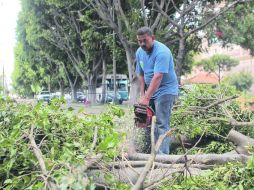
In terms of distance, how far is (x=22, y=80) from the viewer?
60312 millimetres

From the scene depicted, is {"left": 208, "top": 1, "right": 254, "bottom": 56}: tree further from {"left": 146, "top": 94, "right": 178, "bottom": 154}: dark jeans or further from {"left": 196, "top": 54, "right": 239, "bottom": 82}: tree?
{"left": 196, "top": 54, "right": 239, "bottom": 82}: tree

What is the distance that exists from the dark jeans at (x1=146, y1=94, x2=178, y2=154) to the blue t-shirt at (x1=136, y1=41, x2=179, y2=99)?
0.07 meters

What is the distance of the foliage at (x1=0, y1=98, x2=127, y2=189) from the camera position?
2.46m

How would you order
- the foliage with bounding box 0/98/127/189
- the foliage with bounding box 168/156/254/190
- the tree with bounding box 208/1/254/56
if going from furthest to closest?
the tree with bounding box 208/1/254/56
the foliage with bounding box 168/156/254/190
the foliage with bounding box 0/98/127/189

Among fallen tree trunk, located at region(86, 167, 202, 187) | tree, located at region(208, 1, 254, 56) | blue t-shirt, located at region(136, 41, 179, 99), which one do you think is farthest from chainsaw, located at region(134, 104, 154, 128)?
tree, located at region(208, 1, 254, 56)

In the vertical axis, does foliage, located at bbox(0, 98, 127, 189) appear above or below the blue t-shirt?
below

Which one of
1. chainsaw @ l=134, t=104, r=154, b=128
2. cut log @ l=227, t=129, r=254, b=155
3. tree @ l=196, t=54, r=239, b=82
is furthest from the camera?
tree @ l=196, t=54, r=239, b=82

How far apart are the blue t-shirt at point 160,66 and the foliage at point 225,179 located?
7.32ft

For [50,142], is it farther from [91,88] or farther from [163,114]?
[91,88]

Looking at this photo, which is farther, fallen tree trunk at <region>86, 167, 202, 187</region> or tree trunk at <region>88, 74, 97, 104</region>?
tree trunk at <region>88, 74, 97, 104</region>

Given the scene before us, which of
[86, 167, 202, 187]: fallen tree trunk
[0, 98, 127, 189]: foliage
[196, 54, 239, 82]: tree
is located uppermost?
[196, 54, 239, 82]: tree

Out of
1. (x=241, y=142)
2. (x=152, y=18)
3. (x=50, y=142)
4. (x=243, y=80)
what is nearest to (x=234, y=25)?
(x=152, y=18)

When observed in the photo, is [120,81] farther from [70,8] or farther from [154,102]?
[154,102]

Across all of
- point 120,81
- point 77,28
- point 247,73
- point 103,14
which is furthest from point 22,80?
point 103,14
